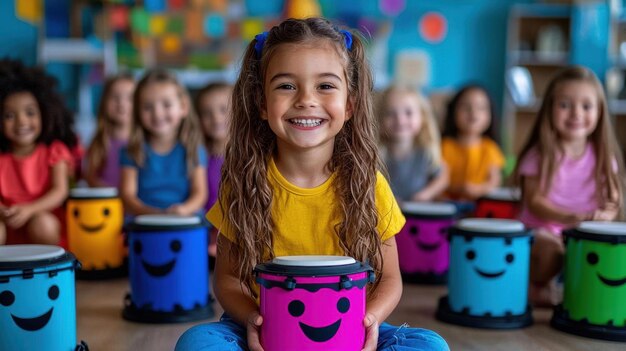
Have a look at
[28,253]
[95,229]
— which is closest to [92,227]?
[95,229]

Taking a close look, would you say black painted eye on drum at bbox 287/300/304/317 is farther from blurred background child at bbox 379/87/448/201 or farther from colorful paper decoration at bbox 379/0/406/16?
colorful paper decoration at bbox 379/0/406/16

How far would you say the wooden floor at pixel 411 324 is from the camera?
1899 millimetres

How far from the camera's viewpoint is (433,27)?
6.23 metres

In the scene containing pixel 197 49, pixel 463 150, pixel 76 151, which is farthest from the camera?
pixel 197 49

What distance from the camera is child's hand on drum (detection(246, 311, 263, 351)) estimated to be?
1.33 m

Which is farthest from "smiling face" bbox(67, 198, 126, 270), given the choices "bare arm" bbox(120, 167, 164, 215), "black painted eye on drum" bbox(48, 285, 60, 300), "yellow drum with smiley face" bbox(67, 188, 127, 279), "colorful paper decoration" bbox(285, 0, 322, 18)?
"colorful paper decoration" bbox(285, 0, 322, 18)

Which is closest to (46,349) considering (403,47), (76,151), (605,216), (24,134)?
(24,134)

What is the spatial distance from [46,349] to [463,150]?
2657 mm

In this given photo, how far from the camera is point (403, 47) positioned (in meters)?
6.23

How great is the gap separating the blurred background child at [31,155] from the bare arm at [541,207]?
1.71 m

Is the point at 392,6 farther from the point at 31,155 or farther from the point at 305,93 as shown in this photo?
the point at 305,93

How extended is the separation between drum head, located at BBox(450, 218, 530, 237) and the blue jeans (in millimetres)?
672

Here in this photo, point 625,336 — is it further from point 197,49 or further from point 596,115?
point 197,49

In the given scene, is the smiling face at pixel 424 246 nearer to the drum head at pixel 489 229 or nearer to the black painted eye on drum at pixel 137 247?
the drum head at pixel 489 229
